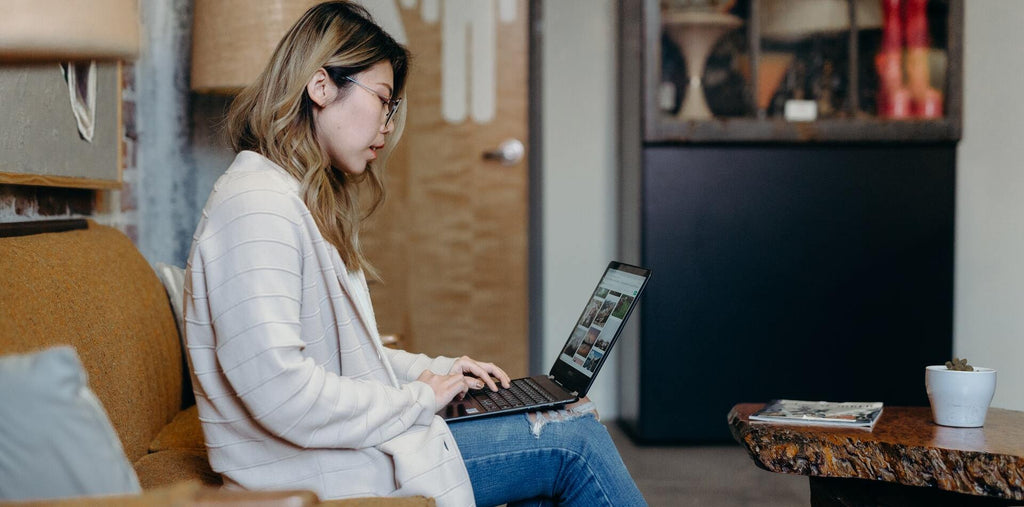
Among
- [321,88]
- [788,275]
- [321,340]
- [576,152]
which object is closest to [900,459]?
[321,340]

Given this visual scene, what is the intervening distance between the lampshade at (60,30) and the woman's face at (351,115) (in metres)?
0.68

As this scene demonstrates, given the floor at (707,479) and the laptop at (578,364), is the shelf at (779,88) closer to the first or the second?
the floor at (707,479)

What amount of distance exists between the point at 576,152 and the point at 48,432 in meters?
2.80

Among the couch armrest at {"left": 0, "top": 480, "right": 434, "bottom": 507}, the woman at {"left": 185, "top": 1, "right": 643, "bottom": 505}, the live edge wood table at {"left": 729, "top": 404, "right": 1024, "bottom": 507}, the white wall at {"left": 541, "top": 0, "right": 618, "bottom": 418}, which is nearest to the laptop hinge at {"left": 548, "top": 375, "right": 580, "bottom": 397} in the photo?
the woman at {"left": 185, "top": 1, "right": 643, "bottom": 505}

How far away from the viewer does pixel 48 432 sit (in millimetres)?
720

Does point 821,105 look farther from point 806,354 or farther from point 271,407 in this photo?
point 271,407

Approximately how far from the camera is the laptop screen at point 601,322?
1.49m

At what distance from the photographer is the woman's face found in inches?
54.1

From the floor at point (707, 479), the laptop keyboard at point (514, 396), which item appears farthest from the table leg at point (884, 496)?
the floor at point (707, 479)

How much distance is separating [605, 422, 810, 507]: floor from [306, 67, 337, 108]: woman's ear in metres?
1.51

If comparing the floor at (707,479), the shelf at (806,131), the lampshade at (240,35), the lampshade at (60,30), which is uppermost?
the lampshade at (240,35)

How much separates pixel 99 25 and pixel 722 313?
258 cm

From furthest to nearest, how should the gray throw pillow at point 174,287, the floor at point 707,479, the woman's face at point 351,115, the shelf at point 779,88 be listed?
the shelf at point 779,88
the floor at point 707,479
the gray throw pillow at point 174,287
the woman's face at point 351,115

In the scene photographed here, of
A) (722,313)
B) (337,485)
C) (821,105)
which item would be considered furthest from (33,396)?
(821,105)
